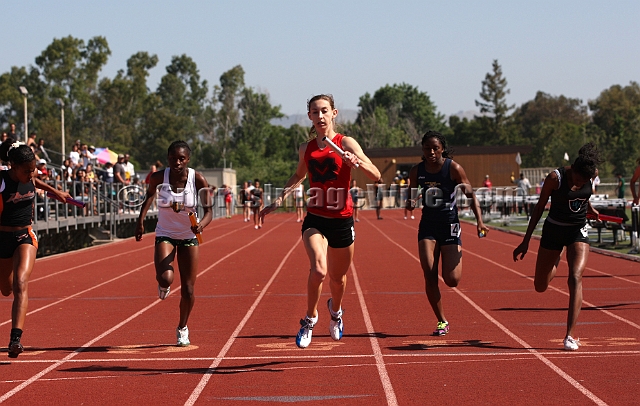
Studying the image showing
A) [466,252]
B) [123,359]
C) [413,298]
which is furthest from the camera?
[466,252]

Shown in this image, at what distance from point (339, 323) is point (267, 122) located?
83114mm

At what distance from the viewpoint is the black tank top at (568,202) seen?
8023 millimetres

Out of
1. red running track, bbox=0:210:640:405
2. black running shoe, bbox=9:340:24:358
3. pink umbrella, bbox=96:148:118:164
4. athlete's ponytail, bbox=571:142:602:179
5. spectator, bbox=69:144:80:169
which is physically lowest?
red running track, bbox=0:210:640:405

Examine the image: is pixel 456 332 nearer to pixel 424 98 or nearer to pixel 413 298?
pixel 413 298

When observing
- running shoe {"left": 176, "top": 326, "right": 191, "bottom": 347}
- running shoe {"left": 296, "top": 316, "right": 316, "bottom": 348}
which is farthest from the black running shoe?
running shoe {"left": 296, "top": 316, "right": 316, "bottom": 348}

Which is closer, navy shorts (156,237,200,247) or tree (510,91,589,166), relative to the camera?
navy shorts (156,237,200,247)

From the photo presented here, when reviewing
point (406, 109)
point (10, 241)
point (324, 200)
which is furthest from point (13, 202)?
point (406, 109)

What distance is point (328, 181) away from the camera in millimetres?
7383

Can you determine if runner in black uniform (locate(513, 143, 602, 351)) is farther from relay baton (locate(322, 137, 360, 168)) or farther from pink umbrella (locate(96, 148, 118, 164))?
pink umbrella (locate(96, 148, 118, 164))

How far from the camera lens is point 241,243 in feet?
83.7

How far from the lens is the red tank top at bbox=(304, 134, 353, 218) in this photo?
735 centimetres

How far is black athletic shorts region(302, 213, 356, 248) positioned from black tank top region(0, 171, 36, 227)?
2.48 metres

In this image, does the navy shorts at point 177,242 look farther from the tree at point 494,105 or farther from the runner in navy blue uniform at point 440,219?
the tree at point 494,105

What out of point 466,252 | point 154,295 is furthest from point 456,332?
point 466,252
